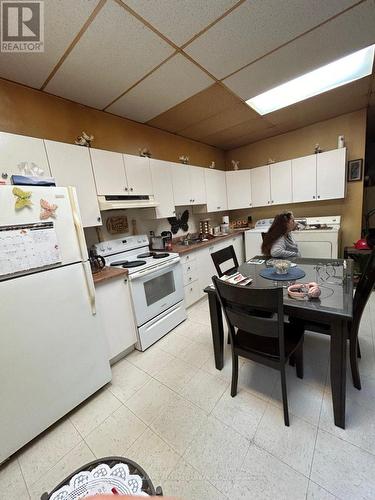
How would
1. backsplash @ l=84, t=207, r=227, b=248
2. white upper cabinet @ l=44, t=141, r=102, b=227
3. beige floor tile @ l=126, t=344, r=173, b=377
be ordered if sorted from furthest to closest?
backsplash @ l=84, t=207, r=227, b=248 → beige floor tile @ l=126, t=344, r=173, b=377 → white upper cabinet @ l=44, t=141, r=102, b=227

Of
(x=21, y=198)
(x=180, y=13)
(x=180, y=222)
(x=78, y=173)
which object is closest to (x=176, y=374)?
(x=21, y=198)

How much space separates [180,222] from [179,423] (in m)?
2.83

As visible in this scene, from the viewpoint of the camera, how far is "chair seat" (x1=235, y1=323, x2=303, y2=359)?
4.52ft

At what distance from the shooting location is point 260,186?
4133 millimetres

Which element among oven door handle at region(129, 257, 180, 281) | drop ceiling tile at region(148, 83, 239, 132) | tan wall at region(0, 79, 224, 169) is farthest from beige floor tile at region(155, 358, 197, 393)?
drop ceiling tile at region(148, 83, 239, 132)

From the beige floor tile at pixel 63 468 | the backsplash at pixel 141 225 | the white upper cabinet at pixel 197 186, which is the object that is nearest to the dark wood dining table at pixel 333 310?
the beige floor tile at pixel 63 468

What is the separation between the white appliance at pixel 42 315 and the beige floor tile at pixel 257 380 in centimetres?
126

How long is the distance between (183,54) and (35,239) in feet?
6.16

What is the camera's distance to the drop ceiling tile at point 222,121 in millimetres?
2810

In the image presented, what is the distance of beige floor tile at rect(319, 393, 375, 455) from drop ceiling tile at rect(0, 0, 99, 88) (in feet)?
9.81

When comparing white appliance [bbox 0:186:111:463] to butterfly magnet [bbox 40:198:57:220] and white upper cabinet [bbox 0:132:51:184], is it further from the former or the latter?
white upper cabinet [bbox 0:132:51:184]

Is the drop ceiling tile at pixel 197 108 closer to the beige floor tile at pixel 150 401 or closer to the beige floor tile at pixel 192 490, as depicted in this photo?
the beige floor tile at pixel 150 401

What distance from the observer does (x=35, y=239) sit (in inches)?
53.3

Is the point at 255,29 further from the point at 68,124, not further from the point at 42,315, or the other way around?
the point at 42,315
